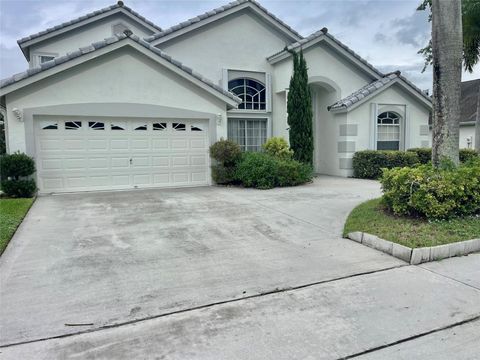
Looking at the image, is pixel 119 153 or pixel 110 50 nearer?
pixel 110 50

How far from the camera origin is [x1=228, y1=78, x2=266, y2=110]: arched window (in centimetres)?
1655

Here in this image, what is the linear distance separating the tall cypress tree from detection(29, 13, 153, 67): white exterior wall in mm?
9243

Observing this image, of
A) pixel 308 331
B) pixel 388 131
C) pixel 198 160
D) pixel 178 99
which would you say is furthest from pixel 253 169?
pixel 308 331

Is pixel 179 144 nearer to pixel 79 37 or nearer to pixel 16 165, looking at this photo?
pixel 16 165

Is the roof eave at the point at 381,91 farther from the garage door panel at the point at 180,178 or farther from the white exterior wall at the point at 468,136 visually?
the white exterior wall at the point at 468,136

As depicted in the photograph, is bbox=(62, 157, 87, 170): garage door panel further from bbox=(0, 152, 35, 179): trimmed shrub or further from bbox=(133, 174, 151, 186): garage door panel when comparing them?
bbox=(133, 174, 151, 186): garage door panel

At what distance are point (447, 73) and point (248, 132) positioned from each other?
32.7 feet

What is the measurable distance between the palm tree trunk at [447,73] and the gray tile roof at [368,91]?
26.9 feet

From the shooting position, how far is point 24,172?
10.7 m

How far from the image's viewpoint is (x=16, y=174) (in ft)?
34.9

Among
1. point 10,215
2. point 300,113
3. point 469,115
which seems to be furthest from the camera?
point 469,115

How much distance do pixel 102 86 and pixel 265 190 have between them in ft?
20.2

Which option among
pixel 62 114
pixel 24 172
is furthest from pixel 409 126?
pixel 24 172

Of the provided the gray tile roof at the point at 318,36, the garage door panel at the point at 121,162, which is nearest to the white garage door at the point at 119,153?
the garage door panel at the point at 121,162
